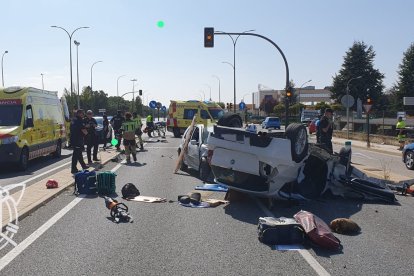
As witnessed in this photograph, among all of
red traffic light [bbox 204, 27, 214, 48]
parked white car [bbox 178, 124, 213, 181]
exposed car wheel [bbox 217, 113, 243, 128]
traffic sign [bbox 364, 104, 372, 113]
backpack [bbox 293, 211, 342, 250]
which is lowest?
backpack [bbox 293, 211, 342, 250]

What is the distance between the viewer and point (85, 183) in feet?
33.5

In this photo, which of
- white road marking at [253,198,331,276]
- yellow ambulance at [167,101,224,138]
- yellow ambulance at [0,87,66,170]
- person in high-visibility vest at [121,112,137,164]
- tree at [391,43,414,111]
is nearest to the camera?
white road marking at [253,198,331,276]

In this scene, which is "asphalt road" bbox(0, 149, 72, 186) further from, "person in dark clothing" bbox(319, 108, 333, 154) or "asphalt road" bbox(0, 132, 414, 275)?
"person in dark clothing" bbox(319, 108, 333, 154)

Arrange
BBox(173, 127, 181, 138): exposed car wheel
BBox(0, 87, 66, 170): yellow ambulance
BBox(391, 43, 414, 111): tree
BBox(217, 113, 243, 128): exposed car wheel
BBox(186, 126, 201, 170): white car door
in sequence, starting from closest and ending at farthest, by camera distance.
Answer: BBox(217, 113, 243, 128): exposed car wheel < BBox(186, 126, 201, 170): white car door < BBox(0, 87, 66, 170): yellow ambulance < BBox(173, 127, 181, 138): exposed car wheel < BBox(391, 43, 414, 111): tree

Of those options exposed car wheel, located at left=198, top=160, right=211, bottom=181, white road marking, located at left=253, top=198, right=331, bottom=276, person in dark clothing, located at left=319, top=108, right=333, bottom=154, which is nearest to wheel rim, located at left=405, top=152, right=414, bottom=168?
person in dark clothing, located at left=319, top=108, right=333, bottom=154

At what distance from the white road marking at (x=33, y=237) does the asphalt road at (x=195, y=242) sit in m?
0.07

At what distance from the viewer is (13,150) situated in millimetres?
14617

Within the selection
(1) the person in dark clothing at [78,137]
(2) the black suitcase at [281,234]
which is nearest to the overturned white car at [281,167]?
(2) the black suitcase at [281,234]

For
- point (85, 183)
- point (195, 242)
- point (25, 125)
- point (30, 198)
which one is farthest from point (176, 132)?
point (195, 242)

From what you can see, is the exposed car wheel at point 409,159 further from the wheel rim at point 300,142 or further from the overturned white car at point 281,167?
the wheel rim at point 300,142

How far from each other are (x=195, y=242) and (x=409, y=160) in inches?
467

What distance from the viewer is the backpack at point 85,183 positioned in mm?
10195

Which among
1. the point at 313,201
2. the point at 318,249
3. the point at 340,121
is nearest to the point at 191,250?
the point at 318,249

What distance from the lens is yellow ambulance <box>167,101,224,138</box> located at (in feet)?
110
